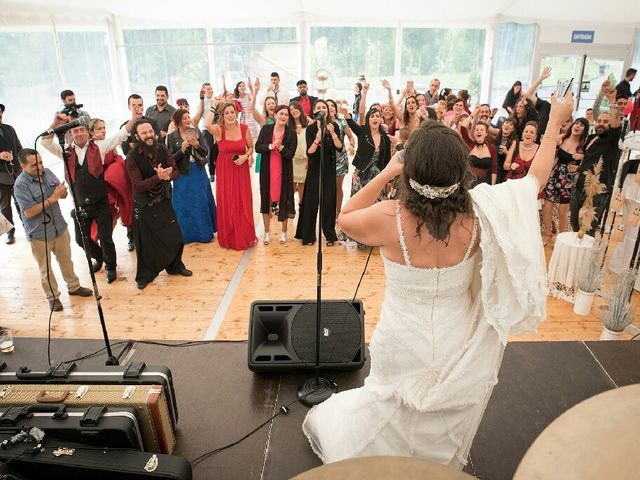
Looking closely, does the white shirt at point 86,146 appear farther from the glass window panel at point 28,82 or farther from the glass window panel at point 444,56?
the glass window panel at point 444,56

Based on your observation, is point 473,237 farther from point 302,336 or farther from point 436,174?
point 302,336

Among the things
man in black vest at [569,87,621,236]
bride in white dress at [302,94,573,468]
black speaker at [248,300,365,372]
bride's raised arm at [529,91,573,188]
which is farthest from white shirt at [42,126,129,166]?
man in black vest at [569,87,621,236]

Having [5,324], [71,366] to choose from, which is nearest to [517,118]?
[71,366]

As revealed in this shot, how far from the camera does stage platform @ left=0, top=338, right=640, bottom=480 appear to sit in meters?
2.21

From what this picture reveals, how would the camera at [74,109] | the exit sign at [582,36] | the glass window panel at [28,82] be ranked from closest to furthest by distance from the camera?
the camera at [74,109] → the glass window panel at [28,82] → the exit sign at [582,36]

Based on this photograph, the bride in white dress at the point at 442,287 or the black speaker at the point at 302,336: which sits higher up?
the bride in white dress at the point at 442,287

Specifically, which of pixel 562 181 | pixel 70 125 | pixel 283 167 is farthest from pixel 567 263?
pixel 70 125

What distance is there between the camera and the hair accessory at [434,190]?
1547mm

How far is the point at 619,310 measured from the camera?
3350 millimetres

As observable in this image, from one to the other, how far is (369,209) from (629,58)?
13.3 meters

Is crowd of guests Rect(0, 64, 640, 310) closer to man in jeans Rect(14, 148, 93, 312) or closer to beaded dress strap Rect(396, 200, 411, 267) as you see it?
man in jeans Rect(14, 148, 93, 312)

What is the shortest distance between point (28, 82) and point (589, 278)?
8.96 m

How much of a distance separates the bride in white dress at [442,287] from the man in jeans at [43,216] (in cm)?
290

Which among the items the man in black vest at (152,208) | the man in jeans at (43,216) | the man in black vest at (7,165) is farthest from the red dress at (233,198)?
the man in black vest at (7,165)
